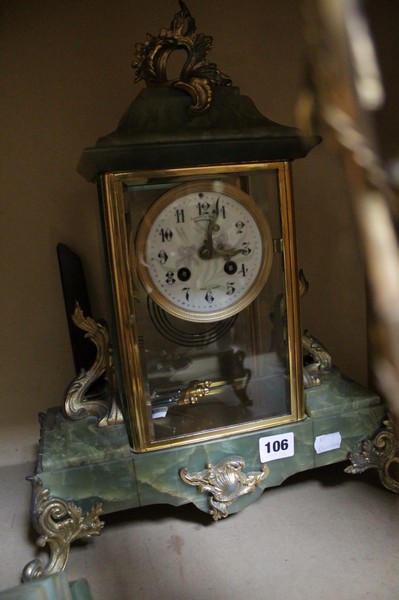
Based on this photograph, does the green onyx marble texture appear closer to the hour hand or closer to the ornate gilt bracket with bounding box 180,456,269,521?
the ornate gilt bracket with bounding box 180,456,269,521

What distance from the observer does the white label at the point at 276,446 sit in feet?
2.78

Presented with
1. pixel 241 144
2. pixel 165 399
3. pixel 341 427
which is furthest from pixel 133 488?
pixel 241 144

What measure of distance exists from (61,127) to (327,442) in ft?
2.89

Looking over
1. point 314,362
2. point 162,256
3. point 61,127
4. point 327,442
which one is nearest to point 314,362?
point 314,362

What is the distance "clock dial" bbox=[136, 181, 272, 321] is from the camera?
0.81 meters

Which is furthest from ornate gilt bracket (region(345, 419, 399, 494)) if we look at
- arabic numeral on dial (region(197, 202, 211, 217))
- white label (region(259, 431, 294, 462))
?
arabic numeral on dial (region(197, 202, 211, 217))

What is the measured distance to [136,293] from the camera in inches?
31.4

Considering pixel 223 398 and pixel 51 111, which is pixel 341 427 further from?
pixel 51 111

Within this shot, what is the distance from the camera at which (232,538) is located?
2.76 feet

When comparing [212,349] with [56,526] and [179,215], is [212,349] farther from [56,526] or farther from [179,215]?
[56,526]

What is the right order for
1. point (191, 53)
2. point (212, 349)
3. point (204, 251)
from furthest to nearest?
1. point (212, 349)
2. point (204, 251)
3. point (191, 53)

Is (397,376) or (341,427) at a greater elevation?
(397,376)

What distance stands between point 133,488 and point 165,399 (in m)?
0.17

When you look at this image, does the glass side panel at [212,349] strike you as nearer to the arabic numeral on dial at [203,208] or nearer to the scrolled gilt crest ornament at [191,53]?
the arabic numeral on dial at [203,208]
